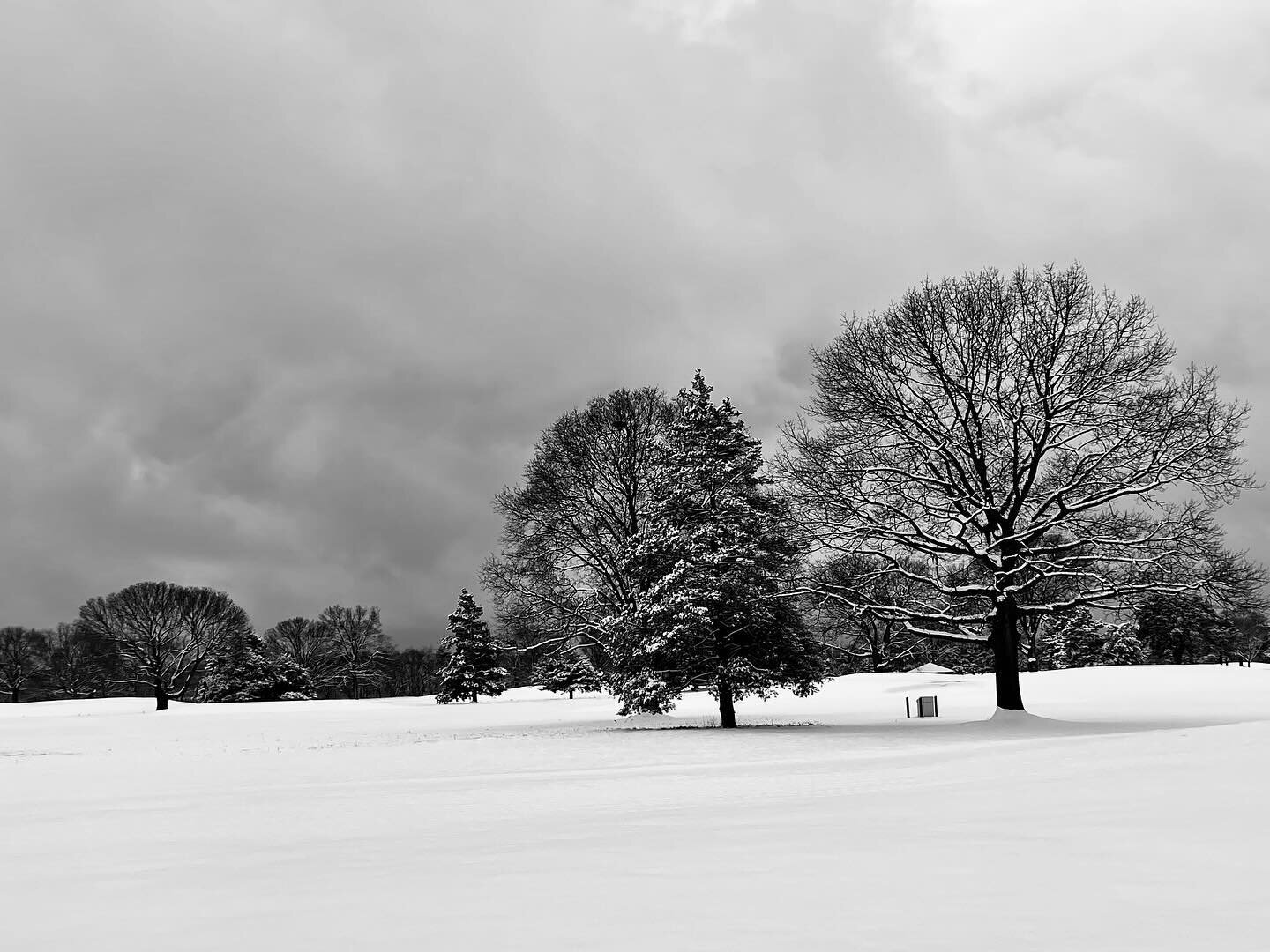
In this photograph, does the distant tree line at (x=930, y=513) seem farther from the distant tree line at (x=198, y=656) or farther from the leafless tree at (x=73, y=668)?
the leafless tree at (x=73, y=668)

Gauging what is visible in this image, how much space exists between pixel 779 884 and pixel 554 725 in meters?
25.3

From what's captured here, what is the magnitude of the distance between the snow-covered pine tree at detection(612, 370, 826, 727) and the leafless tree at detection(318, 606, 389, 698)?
68.5 meters

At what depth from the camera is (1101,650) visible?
65.2m

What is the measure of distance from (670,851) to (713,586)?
17.9 metres

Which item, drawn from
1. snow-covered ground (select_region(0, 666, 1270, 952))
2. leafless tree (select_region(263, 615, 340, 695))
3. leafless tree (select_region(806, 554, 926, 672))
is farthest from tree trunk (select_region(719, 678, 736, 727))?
leafless tree (select_region(263, 615, 340, 695))

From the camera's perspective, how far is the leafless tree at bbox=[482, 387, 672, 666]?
32.2 meters

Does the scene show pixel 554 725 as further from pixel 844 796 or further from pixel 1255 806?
pixel 1255 806

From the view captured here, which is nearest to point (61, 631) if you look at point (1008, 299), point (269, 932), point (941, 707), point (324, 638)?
point (324, 638)

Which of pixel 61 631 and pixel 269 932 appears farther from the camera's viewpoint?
pixel 61 631

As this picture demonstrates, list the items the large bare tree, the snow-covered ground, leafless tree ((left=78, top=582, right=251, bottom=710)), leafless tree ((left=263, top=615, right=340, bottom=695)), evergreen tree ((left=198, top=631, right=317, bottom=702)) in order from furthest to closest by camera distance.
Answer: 1. leafless tree ((left=263, top=615, right=340, bottom=695))
2. evergreen tree ((left=198, top=631, right=317, bottom=702))
3. leafless tree ((left=78, top=582, right=251, bottom=710))
4. the large bare tree
5. the snow-covered ground

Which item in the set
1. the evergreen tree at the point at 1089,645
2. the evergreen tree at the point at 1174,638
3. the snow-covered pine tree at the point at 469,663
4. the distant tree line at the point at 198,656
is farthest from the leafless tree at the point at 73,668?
the evergreen tree at the point at 1174,638

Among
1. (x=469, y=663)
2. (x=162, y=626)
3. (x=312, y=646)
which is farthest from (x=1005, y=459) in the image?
(x=312, y=646)

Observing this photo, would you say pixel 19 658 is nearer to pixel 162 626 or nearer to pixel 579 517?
pixel 162 626

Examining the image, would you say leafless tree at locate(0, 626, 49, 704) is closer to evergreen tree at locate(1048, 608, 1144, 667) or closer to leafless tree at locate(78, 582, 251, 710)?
leafless tree at locate(78, 582, 251, 710)
